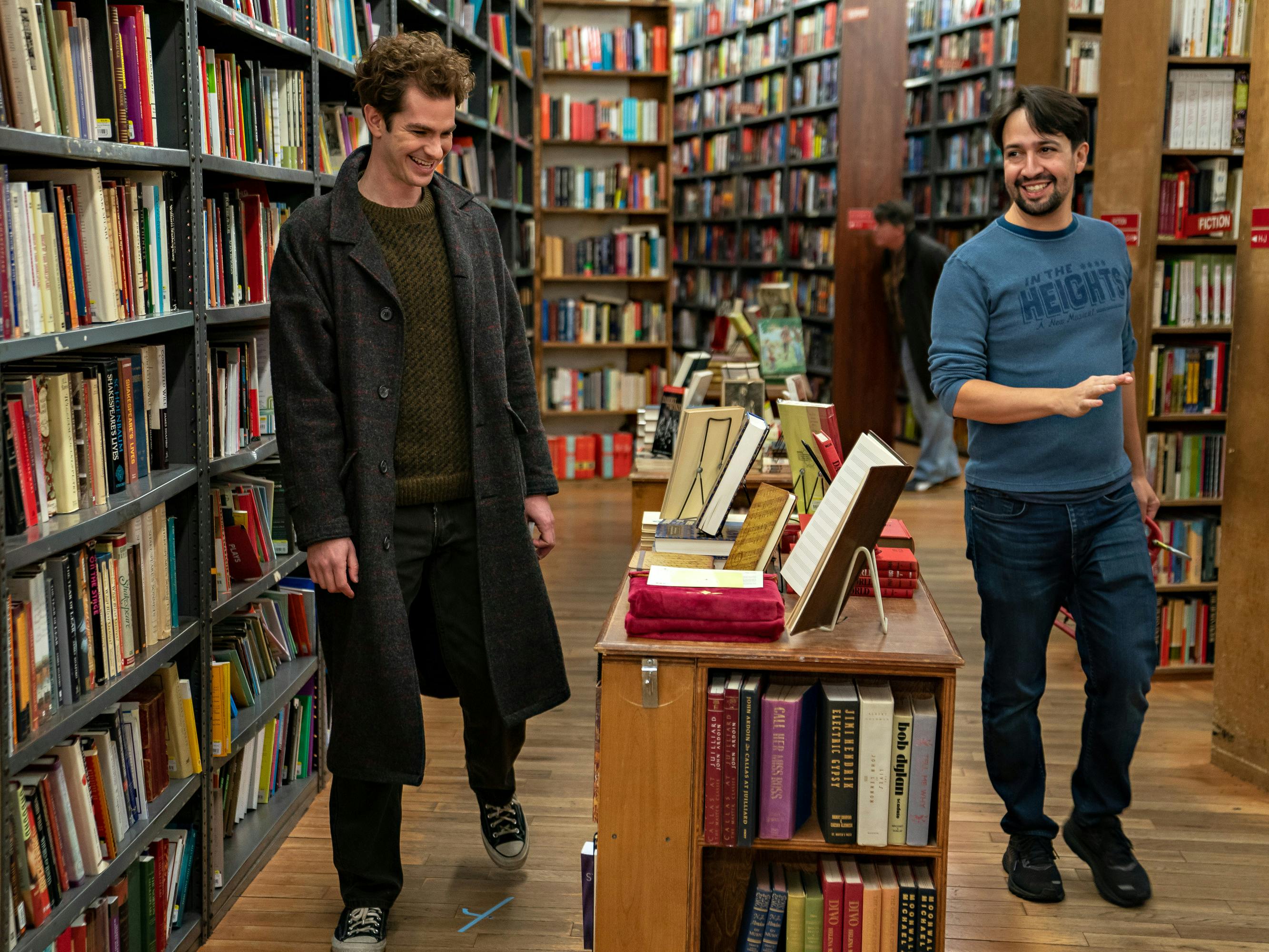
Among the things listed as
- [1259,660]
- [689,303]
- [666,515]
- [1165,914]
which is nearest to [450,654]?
[666,515]

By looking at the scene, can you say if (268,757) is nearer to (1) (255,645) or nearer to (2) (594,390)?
(1) (255,645)

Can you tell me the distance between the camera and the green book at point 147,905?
223cm

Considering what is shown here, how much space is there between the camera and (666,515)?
8.76 ft

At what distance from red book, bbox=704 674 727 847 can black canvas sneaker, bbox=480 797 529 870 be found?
84 cm

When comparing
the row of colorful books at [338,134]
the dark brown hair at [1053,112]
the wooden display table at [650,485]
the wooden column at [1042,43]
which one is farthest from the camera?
the wooden column at [1042,43]

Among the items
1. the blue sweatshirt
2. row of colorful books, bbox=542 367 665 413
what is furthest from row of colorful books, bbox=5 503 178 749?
row of colorful books, bbox=542 367 665 413

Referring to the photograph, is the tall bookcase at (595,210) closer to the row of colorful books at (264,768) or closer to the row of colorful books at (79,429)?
the row of colorful books at (264,768)

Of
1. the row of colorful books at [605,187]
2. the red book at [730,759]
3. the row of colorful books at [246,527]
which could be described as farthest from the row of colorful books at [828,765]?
the row of colorful books at [605,187]

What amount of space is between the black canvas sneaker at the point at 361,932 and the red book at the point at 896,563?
3.91 feet

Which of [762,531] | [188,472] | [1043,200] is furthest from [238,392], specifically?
[1043,200]

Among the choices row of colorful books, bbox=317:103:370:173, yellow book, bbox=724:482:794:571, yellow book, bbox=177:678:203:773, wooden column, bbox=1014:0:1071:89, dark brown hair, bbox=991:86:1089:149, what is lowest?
yellow book, bbox=177:678:203:773

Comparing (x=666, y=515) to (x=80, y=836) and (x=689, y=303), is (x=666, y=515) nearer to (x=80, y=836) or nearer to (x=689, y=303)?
(x=80, y=836)

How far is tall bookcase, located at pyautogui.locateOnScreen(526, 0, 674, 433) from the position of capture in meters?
7.66

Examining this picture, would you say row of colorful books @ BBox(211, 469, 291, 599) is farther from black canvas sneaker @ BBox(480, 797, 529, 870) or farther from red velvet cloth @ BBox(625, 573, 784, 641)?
red velvet cloth @ BBox(625, 573, 784, 641)
